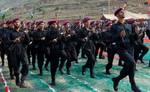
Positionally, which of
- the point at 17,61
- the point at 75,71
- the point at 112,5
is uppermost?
the point at 17,61

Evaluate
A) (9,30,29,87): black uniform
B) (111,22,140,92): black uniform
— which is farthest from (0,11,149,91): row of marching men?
(111,22,140,92): black uniform

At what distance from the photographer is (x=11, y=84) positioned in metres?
16.1

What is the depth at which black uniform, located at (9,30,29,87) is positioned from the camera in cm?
1535

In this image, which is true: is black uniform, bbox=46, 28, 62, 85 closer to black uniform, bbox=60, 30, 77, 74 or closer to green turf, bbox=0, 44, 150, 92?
green turf, bbox=0, 44, 150, 92

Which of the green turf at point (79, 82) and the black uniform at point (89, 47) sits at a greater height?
the black uniform at point (89, 47)

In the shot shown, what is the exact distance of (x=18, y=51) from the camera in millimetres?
15406

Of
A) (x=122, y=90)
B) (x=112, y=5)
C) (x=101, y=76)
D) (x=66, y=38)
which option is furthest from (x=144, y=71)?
(x=112, y=5)

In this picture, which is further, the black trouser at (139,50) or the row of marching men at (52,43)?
the black trouser at (139,50)

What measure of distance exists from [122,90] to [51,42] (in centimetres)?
320

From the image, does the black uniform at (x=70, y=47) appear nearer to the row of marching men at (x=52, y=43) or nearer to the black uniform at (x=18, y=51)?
the row of marching men at (x=52, y=43)

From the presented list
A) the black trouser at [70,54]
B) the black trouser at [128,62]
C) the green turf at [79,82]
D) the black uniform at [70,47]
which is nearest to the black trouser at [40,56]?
the green turf at [79,82]

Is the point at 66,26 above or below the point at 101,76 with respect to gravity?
above

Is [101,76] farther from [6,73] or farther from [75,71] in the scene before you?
[6,73]

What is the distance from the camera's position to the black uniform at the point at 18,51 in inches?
605
